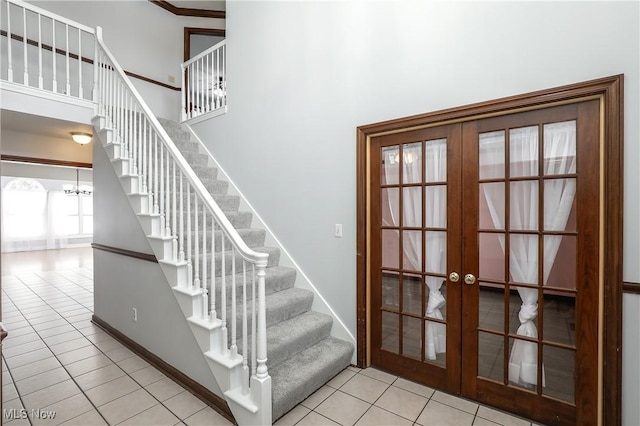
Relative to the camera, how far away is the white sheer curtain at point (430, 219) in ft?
8.55

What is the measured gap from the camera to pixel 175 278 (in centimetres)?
260

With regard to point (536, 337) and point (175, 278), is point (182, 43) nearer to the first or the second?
point (175, 278)

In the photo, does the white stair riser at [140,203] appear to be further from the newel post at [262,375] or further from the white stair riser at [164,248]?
the newel post at [262,375]

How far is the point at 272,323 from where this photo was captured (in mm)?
2857

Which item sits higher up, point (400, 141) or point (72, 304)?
point (400, 141)

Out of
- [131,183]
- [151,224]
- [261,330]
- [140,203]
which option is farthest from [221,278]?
[131,183]

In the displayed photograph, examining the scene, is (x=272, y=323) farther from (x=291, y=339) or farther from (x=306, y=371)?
(x=306, y=371)

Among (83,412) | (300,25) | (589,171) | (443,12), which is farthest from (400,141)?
(83,412)

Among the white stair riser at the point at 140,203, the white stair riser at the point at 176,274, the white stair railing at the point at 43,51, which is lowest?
the white stair riser at the point at 176,274

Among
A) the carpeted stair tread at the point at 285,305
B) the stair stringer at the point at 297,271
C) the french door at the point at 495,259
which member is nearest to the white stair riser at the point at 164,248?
the carpeted stair tread at the point at 285,305

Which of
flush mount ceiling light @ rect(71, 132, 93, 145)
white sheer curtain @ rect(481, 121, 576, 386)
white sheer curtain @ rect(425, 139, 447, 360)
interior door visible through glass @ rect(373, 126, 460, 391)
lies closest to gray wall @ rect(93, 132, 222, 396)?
flush mount ceiling light @ rect(71, 132, 93, 145)

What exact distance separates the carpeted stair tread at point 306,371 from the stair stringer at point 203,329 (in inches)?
6.1

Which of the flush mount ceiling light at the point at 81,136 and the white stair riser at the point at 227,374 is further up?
the flush mount ceiling light at the point at 81,136

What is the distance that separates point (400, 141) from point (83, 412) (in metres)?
3.25
